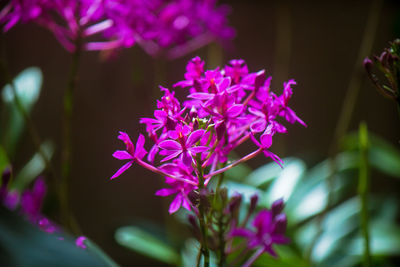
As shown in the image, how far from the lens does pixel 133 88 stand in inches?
46.5

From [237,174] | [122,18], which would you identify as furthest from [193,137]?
[237,174]

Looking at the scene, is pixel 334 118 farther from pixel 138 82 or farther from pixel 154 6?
pixel 154 6

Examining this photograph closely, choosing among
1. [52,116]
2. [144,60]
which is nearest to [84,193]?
[52,116]

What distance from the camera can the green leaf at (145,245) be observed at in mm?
741

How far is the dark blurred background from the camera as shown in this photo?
119 cm

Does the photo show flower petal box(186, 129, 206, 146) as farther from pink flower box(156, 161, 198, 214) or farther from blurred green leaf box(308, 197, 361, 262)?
blurred green leaf box(308, 197, 361, 262)

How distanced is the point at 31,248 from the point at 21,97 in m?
0.64

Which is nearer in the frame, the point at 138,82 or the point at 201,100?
the point at 201,100

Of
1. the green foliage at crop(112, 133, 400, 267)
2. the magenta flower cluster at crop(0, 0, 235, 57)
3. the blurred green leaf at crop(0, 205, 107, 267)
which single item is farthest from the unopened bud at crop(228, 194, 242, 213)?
the green foliage at crop(112, 133, 400, 267)

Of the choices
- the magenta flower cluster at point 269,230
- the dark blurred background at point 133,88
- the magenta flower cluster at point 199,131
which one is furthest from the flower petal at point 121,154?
the dark blurred background at point 133,88

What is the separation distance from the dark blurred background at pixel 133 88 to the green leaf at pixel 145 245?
16.1 inches

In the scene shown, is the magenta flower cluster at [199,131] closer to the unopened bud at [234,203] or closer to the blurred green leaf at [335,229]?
the unopened bud at [234,203]

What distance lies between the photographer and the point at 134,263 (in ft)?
4.04

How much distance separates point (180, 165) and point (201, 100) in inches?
2.0
